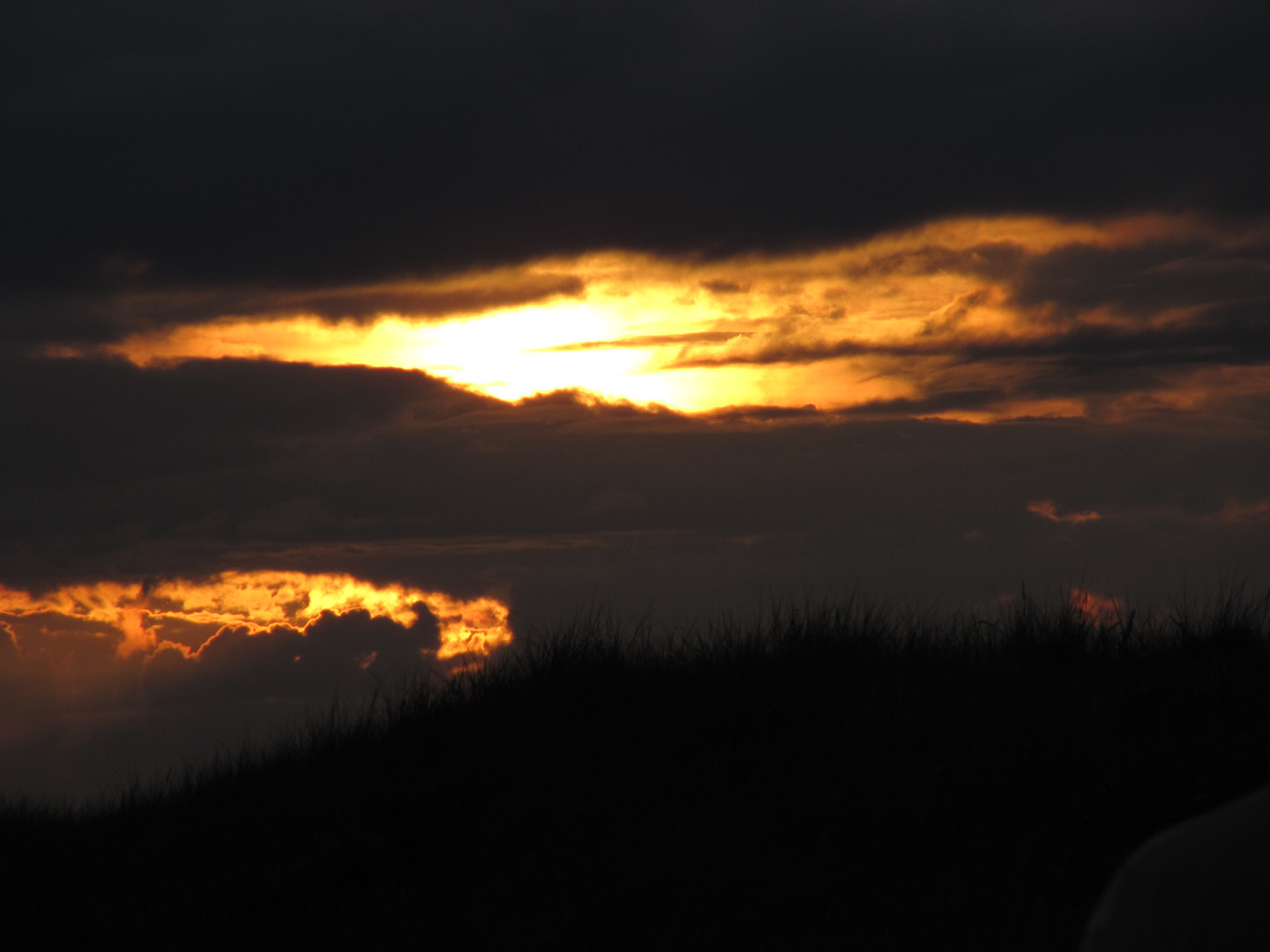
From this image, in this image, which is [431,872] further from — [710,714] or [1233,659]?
[1233,659]

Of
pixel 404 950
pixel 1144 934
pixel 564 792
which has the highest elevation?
pixel 1144 934

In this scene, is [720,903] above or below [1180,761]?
below

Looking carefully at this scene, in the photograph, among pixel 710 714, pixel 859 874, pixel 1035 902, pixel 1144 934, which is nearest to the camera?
pixel 1144 934

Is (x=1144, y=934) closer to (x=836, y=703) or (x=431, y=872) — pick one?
(x=431, y=872)

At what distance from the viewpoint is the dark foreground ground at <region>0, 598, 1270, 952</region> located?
9.80m

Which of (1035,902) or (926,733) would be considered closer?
(1035,902)

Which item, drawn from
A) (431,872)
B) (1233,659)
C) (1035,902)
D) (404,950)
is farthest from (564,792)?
(1233,659)

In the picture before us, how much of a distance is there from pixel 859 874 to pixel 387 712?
6.44 m

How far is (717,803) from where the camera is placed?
11.1 meters

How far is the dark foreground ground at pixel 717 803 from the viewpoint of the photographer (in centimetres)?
980

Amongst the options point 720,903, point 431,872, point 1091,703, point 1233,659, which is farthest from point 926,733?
point 431,872

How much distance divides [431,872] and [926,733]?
5058 mm

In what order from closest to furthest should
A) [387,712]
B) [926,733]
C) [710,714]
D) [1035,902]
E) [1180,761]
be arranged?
1. [1035,902]
2. [1180,761]
3. [926,733]
4. [710,714]
5. [387,712]

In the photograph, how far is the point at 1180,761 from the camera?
10.9 meters
